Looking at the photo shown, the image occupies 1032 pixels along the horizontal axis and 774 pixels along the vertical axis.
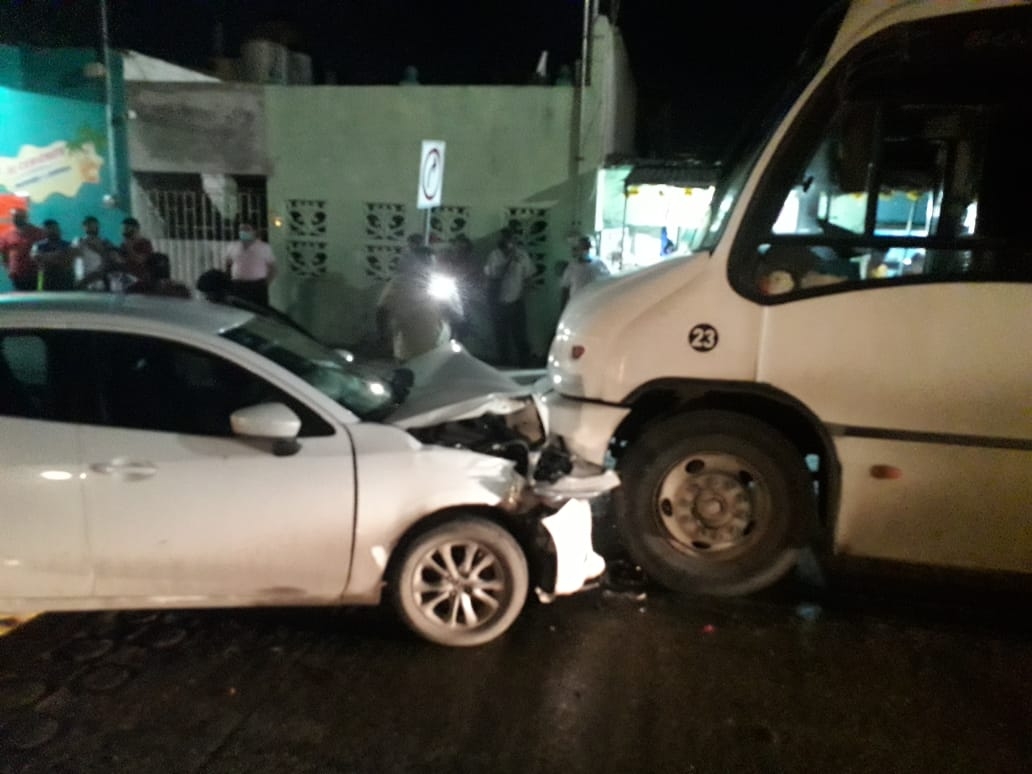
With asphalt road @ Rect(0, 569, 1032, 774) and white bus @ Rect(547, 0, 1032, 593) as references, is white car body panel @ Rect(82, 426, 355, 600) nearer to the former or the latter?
asphalt road @ Rect(0, 569, 1032, 774)

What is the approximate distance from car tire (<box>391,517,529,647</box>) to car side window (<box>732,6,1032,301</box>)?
1845 mm

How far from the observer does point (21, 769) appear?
3418mm

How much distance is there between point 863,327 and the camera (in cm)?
463

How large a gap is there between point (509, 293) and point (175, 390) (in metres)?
7.93

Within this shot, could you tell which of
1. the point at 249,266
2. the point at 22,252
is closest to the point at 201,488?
the point at 249,266

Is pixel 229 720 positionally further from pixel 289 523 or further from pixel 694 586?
pixel 694 586

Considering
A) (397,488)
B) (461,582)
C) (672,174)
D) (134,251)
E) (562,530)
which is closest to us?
(397,488)

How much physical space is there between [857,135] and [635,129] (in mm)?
14165

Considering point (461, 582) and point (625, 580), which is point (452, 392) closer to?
point (461, 582)

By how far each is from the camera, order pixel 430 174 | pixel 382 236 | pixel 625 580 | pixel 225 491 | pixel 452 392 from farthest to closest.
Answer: pixel 382 236
pixel 430 174
pixel 625 580
pixel 452 392
pixel 225 491

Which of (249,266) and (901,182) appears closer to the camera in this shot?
(901,182)

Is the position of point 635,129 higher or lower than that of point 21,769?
higher

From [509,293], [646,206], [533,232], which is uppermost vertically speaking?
[646,206]

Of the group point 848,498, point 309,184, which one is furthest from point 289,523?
point 309,184
